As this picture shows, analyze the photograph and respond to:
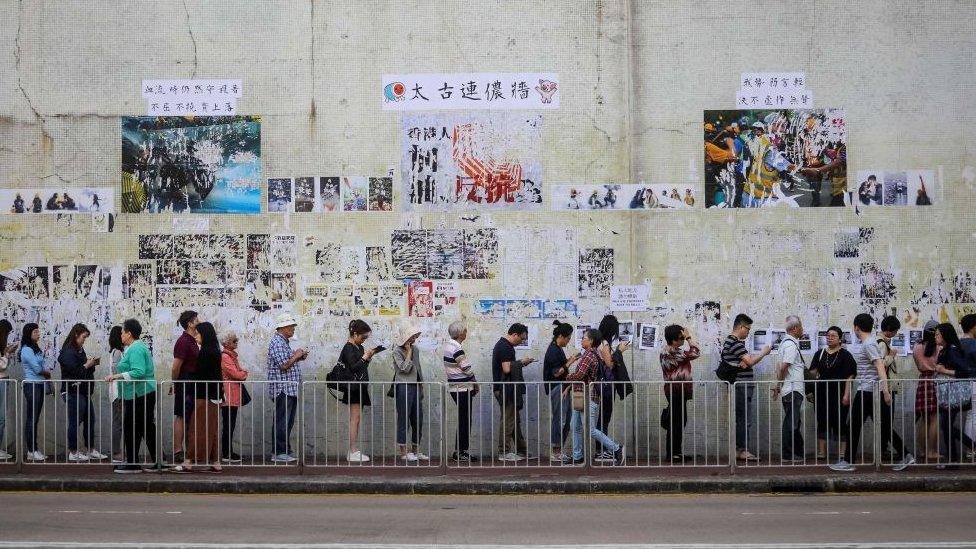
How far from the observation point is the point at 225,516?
13.1 metres

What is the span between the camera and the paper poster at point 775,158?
59.3ft

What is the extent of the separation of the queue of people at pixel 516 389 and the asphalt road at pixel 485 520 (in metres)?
1.47

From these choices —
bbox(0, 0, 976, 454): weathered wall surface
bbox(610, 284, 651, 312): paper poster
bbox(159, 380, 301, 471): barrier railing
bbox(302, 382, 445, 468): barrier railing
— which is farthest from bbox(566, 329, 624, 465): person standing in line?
bbox(159, 380, 301, 471): barrier railing

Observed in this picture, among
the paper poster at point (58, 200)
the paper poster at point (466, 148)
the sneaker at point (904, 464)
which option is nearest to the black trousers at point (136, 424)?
the paper poster at point (58, 200)

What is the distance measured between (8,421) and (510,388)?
253 inches

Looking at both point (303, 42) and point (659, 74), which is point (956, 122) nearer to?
point (659, 74)

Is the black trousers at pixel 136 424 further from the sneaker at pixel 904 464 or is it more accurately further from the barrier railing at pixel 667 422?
the sneaker at pixel 904 464

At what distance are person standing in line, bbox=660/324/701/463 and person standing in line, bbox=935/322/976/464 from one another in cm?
306

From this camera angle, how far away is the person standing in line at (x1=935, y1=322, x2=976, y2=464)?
15.9m

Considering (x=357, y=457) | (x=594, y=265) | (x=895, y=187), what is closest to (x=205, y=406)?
(x=357, y=457)

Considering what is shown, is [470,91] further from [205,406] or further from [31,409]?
[31,409]

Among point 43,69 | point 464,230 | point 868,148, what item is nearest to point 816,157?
point 868,148

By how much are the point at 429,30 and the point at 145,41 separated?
393cm

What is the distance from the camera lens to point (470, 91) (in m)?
18.2
